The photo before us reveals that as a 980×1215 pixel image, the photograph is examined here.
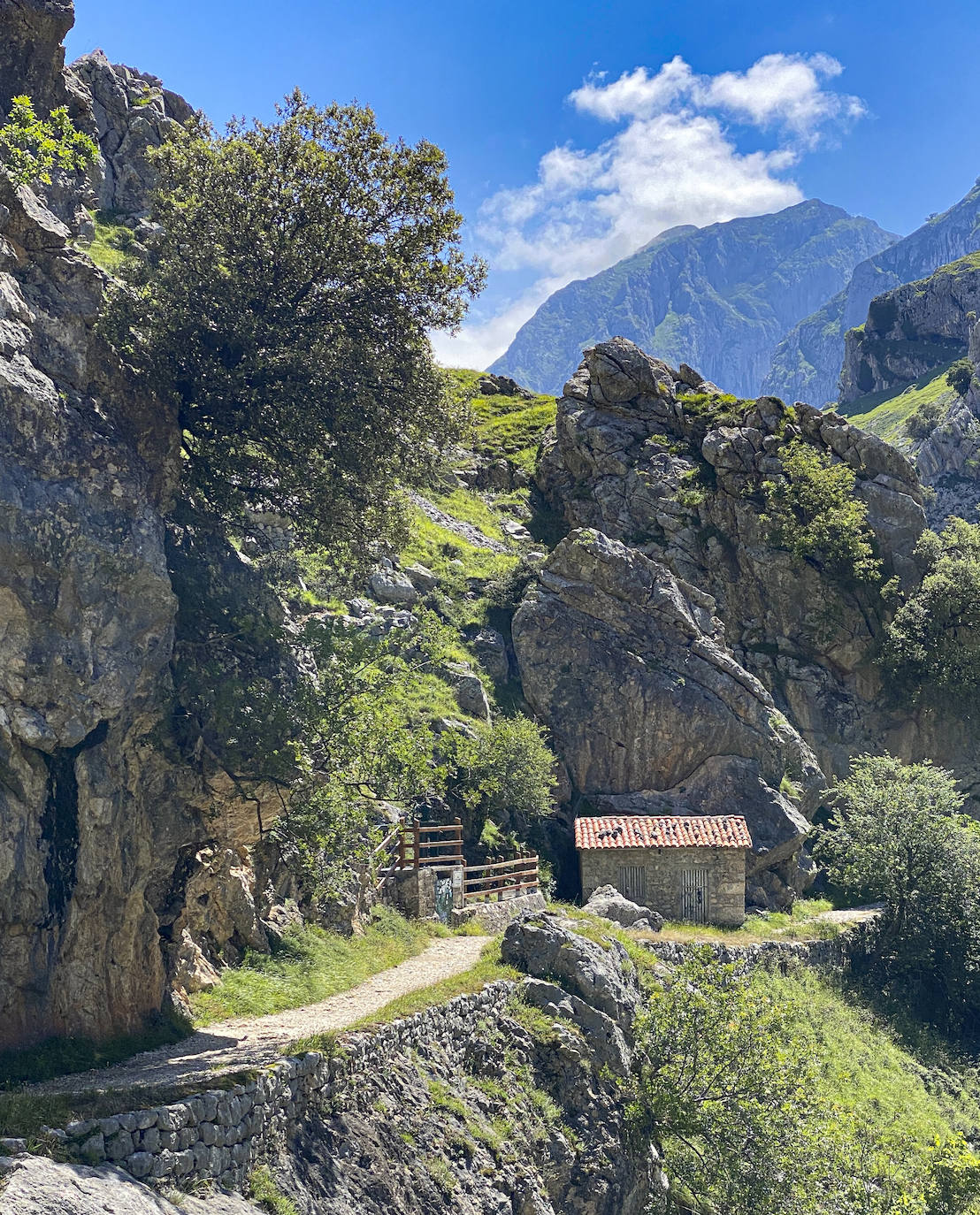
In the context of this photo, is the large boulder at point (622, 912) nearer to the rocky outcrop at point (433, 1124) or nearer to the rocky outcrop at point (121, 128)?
the rocky outcrop at point (433, 1124)

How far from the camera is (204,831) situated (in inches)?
707

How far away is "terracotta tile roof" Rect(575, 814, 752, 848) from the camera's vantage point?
1455 inches

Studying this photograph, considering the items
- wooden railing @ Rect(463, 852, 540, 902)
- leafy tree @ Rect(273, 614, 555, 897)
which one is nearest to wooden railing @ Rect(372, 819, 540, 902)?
wooden railing @ Rect(463, 852, 540, 902)

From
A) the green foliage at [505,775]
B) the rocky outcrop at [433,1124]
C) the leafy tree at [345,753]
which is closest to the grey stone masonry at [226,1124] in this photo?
the rocky outcrop at [433,1124]

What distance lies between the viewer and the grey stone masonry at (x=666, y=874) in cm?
3678

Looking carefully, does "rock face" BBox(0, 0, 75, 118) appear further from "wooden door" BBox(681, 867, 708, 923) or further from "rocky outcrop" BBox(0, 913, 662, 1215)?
"wooden door" BBox(681, 867, 708, 923)

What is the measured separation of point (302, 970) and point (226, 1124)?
29.7 feet

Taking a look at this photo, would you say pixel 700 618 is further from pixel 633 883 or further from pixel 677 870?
pixel 633 883

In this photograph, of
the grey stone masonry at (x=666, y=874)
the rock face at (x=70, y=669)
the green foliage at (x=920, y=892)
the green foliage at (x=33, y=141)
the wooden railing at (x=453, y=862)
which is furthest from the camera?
the grey stone masonry at (x=666, y=874)

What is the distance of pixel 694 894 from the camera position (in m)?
36.9

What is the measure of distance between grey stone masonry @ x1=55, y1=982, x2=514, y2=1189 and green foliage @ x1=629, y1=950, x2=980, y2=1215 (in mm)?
7303

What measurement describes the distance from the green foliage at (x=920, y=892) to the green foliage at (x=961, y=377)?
91.7 metres

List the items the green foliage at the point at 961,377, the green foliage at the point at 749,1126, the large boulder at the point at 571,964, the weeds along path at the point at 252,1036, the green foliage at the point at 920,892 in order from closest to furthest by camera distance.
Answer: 1. the weeds along path at the point at 252,1036
2. the green foliage at the point at 749,1126
3. the large boulder at the point at 571,964
4. the green foliage at the point at 920,892
5. the green foliage at the point at 961,377

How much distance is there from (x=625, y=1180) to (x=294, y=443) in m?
16.8
